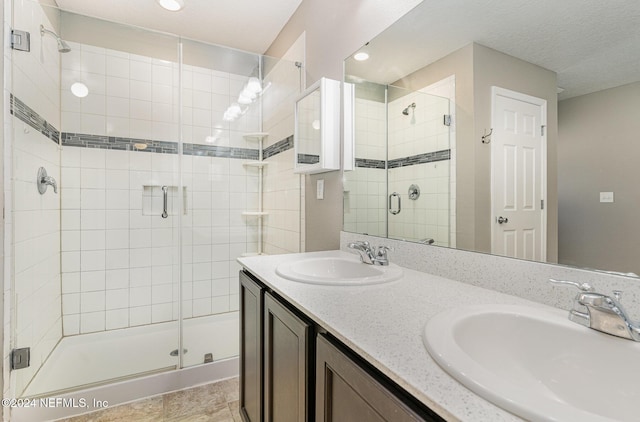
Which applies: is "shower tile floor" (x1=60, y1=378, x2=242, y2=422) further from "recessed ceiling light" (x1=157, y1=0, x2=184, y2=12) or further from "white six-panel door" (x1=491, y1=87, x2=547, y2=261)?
"recessed ceiling light" (x1=157, y1=0, x2=184, y2=12)

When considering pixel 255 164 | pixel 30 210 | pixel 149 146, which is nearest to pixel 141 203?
pixel 149 146

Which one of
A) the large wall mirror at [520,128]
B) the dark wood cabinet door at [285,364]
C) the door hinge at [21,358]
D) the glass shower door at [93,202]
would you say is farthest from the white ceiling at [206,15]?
the door hinge at [21,358]

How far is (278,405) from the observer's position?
1.03 m

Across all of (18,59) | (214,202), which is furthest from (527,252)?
(18,59)

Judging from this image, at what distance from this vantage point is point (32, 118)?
1.81 meters

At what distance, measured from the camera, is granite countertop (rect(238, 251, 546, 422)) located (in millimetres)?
431

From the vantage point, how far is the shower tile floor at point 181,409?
63.6 inches

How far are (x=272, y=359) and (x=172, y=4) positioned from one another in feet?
8.27

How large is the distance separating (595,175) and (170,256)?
8.69ft

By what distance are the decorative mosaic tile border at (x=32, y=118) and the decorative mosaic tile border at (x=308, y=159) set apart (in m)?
1.60

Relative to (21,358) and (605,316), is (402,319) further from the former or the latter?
(21,358)

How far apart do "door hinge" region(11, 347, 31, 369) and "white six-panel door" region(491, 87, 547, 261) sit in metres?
2.39

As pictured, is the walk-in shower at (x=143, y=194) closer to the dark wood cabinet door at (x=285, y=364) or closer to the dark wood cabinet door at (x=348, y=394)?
the dark wood cabinet door at (x=285, y=364)

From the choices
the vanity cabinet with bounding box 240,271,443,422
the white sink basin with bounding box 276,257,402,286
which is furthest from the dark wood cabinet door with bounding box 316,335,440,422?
the white sink basin with bounding box 276,257,402,286
